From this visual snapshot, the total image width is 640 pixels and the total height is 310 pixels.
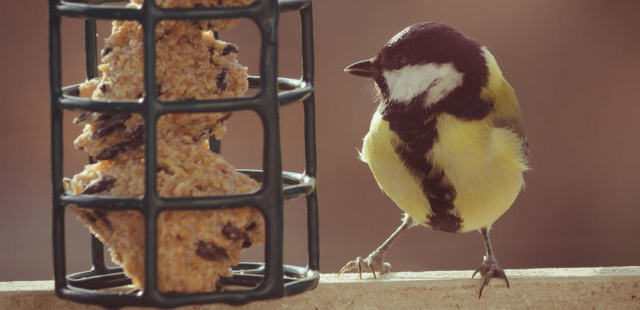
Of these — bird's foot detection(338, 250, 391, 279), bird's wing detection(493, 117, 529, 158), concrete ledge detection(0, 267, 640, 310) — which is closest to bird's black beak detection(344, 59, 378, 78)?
bird's wing detection(493, 117, 529, 158)

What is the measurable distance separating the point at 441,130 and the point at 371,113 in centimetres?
144

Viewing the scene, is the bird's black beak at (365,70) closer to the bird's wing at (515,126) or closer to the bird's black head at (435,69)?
the bird's black head at (435,69)

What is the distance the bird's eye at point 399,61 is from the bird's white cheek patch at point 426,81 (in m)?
0.01

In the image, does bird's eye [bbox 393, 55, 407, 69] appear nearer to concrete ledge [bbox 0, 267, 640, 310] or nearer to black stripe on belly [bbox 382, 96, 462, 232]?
black stripe on belly [bbox 382, 96, 462, 232]

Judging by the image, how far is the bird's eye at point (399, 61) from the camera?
215 cm

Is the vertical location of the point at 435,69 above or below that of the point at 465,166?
above

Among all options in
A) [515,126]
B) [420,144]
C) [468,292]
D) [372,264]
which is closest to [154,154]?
[468,292]

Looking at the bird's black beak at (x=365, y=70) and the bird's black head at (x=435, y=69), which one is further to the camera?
the bird's black beak at (x=365, y=70)

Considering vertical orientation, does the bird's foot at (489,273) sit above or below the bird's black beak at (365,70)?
below

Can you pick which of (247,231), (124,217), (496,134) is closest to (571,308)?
(496,134)

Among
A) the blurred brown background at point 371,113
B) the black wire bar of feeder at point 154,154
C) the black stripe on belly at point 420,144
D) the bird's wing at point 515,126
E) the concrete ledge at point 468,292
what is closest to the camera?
the black wire bar of feeder at point 154,154

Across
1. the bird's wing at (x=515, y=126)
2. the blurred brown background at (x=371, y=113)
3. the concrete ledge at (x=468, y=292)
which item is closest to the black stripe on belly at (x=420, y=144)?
the bird's wing at (x=515, y=126)

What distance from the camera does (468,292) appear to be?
1.76 m

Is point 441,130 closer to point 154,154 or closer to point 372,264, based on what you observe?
point 372,264
